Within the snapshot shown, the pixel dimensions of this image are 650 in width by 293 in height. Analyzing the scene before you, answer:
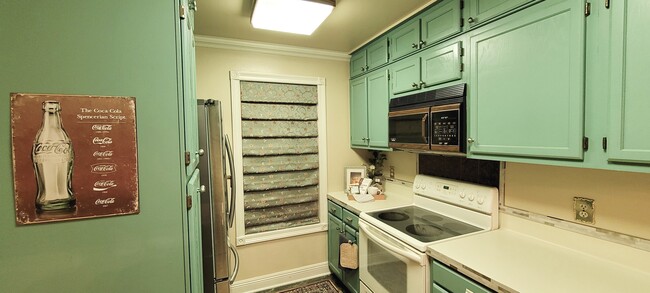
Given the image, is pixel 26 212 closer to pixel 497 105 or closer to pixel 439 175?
pixel 497 105

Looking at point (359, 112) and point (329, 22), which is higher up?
point (329, 22)

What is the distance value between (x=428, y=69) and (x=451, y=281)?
4.55 feet

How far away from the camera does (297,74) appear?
9.34ft

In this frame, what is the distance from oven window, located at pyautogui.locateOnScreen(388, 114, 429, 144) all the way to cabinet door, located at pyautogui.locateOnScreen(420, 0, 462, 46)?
0.55 meters

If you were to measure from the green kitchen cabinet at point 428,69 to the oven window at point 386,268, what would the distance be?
1257mm

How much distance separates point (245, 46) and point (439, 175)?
2.20m

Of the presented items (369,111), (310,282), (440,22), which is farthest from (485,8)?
(310,282)

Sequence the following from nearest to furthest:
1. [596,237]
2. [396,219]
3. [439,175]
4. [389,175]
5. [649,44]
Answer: [649,44]
[596,237]
[396,219]
[439,175]
[389,175]

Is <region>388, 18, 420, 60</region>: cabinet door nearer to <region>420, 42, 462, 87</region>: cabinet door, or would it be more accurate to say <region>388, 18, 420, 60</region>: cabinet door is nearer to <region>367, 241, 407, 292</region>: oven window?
<region>420, 42, 462, 87</region>: cabinet door

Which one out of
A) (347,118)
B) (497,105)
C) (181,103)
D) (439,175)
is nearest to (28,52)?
(181,103)

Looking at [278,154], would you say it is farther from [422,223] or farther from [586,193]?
[586,193]

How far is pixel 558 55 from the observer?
47.1 inches

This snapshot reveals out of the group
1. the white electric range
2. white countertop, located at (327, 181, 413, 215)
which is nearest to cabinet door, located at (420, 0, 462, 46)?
the white electric range

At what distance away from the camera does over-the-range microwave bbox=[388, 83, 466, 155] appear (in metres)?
1.66
